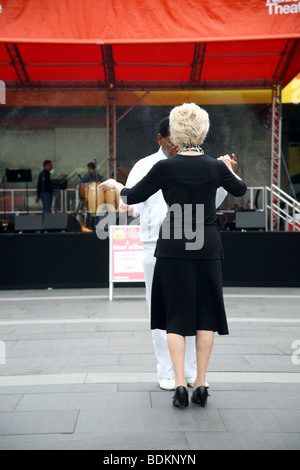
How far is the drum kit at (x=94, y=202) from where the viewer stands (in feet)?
42.1

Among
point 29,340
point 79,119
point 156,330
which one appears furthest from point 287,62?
point 156,330

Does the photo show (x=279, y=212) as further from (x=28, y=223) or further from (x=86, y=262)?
(x=28, y=223)

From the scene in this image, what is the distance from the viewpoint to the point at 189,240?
11.5 ft

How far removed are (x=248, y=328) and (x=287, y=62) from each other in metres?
8.60

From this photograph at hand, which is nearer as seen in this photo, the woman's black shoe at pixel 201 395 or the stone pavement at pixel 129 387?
the stone pavement at pixel 129 387

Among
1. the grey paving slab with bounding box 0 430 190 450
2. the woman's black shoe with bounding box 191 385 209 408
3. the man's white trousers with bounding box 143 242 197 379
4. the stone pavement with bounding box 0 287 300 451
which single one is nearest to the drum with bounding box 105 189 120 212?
the stone pavement with bounding box 0 287 300 451

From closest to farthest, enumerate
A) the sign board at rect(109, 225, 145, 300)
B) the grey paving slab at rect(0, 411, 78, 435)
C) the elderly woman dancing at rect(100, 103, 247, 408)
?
the grey paving slab at rect(0, 411, 78, 435), the elderly woman dancing at rect(100, 103, 247, 408), the sign board at rect(109, 225, 145, 300)

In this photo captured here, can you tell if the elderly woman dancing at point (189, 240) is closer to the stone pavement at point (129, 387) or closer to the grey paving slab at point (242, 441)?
the stone pavement at point (129, 387)

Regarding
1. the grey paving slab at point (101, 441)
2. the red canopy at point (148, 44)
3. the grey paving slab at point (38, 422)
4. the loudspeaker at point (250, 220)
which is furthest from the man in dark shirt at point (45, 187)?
the grey paving slab at point (101, 441)

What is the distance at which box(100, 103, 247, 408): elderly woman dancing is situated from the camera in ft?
11.4

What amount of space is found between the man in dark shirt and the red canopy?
6.51 feet

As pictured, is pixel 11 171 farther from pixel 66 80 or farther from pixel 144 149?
pixel 144 149

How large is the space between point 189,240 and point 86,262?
6.61 m

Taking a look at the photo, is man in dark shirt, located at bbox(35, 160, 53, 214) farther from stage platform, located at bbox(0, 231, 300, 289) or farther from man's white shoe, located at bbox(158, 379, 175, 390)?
man's white shoe, located at bbox(158, 379, 175, 390)
